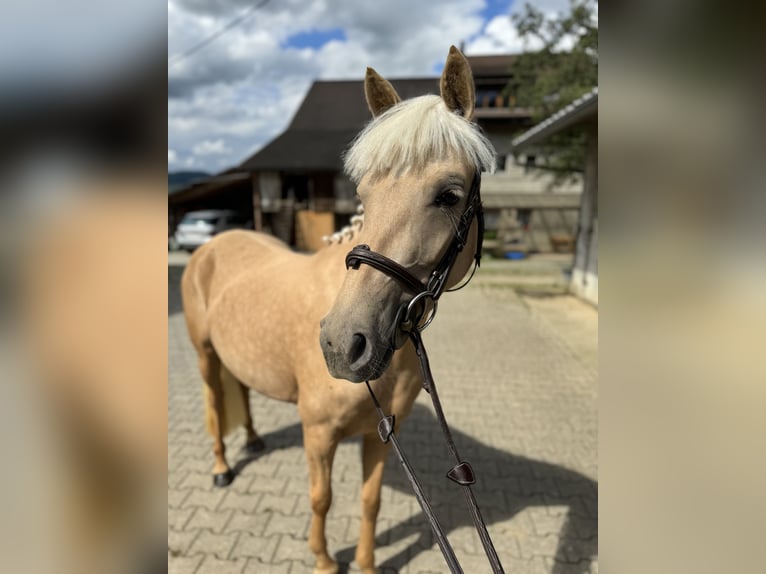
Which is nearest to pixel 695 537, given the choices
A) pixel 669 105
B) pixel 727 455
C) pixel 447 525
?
pixel 727 455

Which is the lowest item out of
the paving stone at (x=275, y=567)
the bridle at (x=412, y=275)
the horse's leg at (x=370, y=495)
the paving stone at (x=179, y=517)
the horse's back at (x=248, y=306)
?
the paving stone at (x=275, y=567)

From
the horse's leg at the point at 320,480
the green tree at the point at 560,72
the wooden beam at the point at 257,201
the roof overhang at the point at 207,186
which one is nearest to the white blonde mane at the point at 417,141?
the horse's leg at the point at 320,480

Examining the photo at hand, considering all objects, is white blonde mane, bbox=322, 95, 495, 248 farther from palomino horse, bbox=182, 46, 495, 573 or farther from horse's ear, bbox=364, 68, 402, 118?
horse's ear, bbox=364, 68, 402, 118

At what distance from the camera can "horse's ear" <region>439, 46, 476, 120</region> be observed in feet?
→ 4.56

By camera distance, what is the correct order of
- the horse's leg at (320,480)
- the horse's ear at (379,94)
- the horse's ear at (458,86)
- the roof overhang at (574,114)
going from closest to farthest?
the horse's ear at (458,86) < the horse's ear at (379,94) < the horse's leg at (320,480) < the roof overhang at (574,114)

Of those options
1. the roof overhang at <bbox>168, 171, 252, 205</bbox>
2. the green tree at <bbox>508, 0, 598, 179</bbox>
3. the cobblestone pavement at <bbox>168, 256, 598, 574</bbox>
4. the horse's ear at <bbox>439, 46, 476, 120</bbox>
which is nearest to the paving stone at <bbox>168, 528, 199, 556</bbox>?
the cobblestone pavement at <bbox>168, 256, 598, 574</bbox>

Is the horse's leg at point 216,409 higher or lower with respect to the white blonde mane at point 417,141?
lower

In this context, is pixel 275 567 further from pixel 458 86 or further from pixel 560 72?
pixel 560 72

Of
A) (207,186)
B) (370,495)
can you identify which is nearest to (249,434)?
(370,495)

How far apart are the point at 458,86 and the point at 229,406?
3033mm

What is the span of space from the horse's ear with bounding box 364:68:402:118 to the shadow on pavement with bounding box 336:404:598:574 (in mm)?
2470

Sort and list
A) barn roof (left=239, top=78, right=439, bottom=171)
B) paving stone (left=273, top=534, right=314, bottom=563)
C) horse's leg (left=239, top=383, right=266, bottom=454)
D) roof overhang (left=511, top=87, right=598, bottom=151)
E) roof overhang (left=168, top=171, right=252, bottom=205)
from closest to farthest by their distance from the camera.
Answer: paving stone (left=273, top=534, right=314, bottom=563)
horse's leg (left=239, top=383, right=266, bottom=454)
roof overhang (left=511, top=87, right=598, bottom=151)
barn roof (left=239, top=78, right=439, bottom=171)
roof overhang (left=168, top=171, right=252, bottom=205)

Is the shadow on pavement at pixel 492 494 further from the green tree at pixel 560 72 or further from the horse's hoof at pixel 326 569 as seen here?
the green tree at pixel 560 72

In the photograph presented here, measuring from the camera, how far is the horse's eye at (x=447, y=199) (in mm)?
1294
